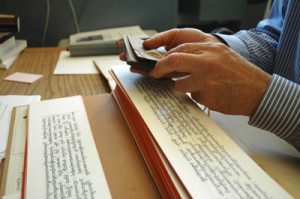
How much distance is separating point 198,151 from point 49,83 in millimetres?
550

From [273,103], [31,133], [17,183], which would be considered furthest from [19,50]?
[273,103]

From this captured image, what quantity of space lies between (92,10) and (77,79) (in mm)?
643

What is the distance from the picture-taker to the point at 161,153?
35 centimetres

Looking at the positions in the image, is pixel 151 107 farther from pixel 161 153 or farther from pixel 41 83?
pixel 41 83

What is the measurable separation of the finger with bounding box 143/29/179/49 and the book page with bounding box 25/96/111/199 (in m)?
0.24

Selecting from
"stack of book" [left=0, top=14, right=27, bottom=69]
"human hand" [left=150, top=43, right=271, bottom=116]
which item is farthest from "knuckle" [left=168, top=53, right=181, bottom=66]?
"stack of book" [left=0, top=14, right=27, bottom=69]

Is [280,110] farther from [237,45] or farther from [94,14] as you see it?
[94,14]

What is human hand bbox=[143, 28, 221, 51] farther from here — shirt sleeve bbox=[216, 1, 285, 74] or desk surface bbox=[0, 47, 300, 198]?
desk surface bbox=[0, 47, 300, 198]

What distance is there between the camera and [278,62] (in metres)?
0.72

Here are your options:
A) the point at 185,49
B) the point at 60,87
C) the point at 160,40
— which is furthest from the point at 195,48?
the point at 60,87

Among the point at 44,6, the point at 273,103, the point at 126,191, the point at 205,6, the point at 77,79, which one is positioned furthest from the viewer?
the point at 205,6

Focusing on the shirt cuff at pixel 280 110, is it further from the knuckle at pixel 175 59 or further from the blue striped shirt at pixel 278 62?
the knuckle at pixel 175 59

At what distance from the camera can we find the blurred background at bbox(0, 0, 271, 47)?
46.9 inches

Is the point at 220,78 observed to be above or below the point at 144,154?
above
